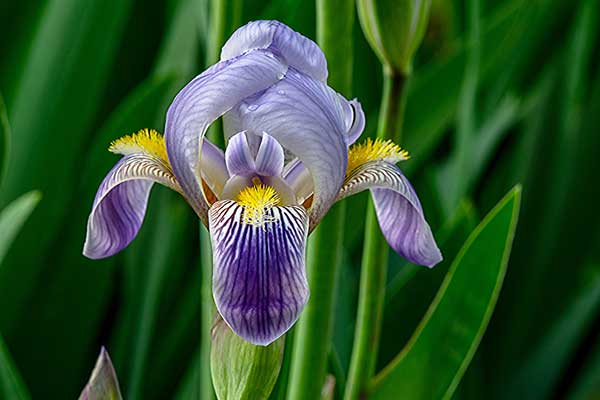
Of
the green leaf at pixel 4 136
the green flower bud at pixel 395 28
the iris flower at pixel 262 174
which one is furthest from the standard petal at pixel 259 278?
the green leaf at pixel 4 136

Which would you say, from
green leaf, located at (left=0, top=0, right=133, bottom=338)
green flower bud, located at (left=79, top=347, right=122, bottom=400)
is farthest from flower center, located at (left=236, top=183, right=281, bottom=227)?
green leaf, located at (left=0, top=0, right=133, bottom=338)

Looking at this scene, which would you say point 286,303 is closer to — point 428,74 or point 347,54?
point 347,54

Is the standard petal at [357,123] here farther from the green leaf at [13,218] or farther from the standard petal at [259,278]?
the green leaf at [13,218]

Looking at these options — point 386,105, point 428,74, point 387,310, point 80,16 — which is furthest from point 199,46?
point 386,105

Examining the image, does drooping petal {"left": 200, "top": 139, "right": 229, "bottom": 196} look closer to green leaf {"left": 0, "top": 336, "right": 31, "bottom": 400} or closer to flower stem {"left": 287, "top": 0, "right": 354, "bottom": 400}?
flower stem {"left": 287, "top": 0, "right": 354, "bottom": 400}

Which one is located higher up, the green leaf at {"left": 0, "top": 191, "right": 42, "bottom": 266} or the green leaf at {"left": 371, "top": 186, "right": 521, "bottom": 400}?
the green leaf at {"left": 0, "top": 191, "right": 42, "bottom": 266}

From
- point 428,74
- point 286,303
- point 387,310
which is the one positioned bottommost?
point 286,303
